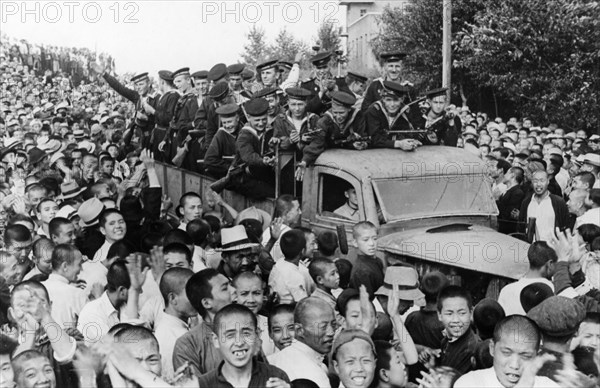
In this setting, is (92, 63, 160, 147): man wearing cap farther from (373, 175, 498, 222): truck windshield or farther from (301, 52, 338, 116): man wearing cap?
(373, 175, 498, 222): truck windshield

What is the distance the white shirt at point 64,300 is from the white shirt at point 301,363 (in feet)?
5.69

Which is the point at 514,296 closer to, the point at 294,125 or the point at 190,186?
the point at 294,125

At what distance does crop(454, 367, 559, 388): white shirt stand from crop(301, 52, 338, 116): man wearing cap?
6635mm

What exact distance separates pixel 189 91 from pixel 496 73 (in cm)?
823

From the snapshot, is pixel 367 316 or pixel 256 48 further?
pixel 256 48

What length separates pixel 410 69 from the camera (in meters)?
22.8

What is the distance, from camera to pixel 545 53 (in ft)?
62.3

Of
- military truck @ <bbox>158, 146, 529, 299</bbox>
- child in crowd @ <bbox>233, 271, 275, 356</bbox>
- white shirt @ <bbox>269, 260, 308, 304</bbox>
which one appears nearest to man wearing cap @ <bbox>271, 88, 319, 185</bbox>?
military truck @ <bbox>158, 146, 529, 299</bbox>

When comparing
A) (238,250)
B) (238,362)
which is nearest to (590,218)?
(238,250)

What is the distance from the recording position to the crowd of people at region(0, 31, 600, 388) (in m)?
4.61

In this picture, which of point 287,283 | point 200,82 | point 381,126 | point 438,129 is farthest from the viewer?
point 200,82

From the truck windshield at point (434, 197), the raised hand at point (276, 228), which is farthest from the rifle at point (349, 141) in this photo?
the raised hand at point (276, 228)

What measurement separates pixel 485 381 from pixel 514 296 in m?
1.92

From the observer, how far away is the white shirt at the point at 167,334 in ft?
17.5
